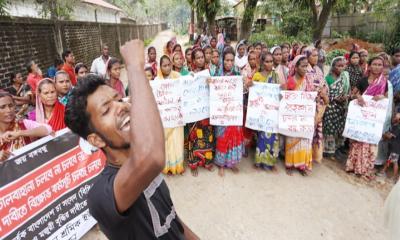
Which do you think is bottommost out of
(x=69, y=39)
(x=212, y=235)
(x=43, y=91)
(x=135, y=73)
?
(x=212, y=235)

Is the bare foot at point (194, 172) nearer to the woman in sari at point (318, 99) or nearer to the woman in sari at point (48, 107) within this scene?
the woman in sari at point (318, 99)

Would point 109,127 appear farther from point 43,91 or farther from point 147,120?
point 43,91

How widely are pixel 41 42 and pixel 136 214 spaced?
7.57m

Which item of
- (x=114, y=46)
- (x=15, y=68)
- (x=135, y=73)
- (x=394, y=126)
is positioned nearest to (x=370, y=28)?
(x=114, y=46)

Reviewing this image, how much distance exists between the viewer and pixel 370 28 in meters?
19.2

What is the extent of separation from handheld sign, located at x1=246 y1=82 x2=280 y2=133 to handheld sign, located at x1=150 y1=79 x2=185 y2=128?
1060mm

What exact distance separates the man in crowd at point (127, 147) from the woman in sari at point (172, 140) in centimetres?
289

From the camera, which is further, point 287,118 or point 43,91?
point 287,118

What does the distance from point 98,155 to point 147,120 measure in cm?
255

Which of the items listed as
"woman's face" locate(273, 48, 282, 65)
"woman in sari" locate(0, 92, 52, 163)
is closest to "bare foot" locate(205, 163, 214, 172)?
"woman's face" locate(273, 48, 282, 65)

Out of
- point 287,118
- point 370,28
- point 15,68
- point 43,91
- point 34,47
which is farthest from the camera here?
point 370,28

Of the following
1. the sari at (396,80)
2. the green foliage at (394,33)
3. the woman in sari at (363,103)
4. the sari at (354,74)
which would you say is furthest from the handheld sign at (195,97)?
the green foliage at (394,33)

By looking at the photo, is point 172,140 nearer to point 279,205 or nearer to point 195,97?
point 195,97

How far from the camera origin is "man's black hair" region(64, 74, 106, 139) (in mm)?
1045
